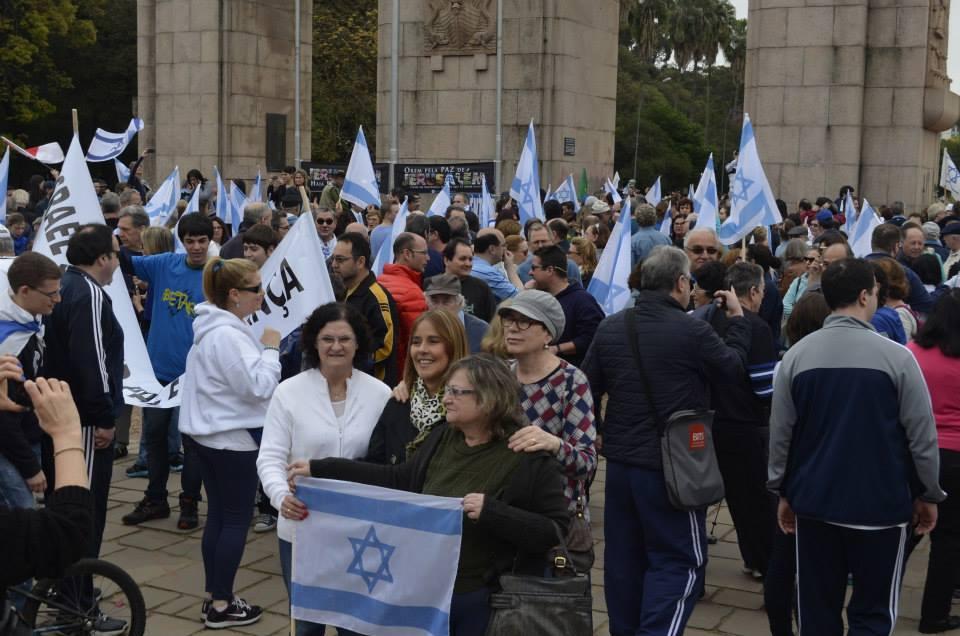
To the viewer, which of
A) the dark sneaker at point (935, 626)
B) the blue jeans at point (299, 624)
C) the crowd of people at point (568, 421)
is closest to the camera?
the crowd of people at point (568, 421)

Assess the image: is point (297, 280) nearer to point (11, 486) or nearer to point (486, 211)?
point (11, 486)

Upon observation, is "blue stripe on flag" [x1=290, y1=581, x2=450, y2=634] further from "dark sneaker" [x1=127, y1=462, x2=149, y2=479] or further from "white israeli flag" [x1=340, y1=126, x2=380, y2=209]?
"white israeli flag" [x1=340, y1=126, x2=380, y2=209]

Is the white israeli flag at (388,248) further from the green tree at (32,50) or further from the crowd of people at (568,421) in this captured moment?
the green tree at (32,50)

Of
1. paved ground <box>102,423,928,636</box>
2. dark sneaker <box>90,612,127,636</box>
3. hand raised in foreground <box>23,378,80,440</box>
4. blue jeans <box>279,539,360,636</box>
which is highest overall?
hand raised in foreground <box>23,378,80,440</box>

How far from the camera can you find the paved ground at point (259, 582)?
6.42 metres

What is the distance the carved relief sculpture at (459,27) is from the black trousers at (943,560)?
16597 millimetres

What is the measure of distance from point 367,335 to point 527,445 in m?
1.37

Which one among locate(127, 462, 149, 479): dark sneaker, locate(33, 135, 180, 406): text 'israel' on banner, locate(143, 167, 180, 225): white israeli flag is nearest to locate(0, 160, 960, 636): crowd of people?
locate(33, 135, 180, 406): text 'israel' on banner

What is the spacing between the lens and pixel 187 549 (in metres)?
7.70

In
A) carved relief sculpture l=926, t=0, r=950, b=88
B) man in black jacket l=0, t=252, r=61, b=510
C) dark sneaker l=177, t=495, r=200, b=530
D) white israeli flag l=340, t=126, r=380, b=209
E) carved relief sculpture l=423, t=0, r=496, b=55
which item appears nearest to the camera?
man in black jacket l=0, t=252, r=61, b=510

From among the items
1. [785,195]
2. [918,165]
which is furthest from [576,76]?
[918,165]

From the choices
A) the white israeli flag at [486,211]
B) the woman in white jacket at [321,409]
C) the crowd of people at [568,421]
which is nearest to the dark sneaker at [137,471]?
the crowd of people at [568,421]

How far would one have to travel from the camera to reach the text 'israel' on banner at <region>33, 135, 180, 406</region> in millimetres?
7531

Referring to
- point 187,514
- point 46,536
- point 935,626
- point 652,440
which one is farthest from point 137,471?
point 46,536
